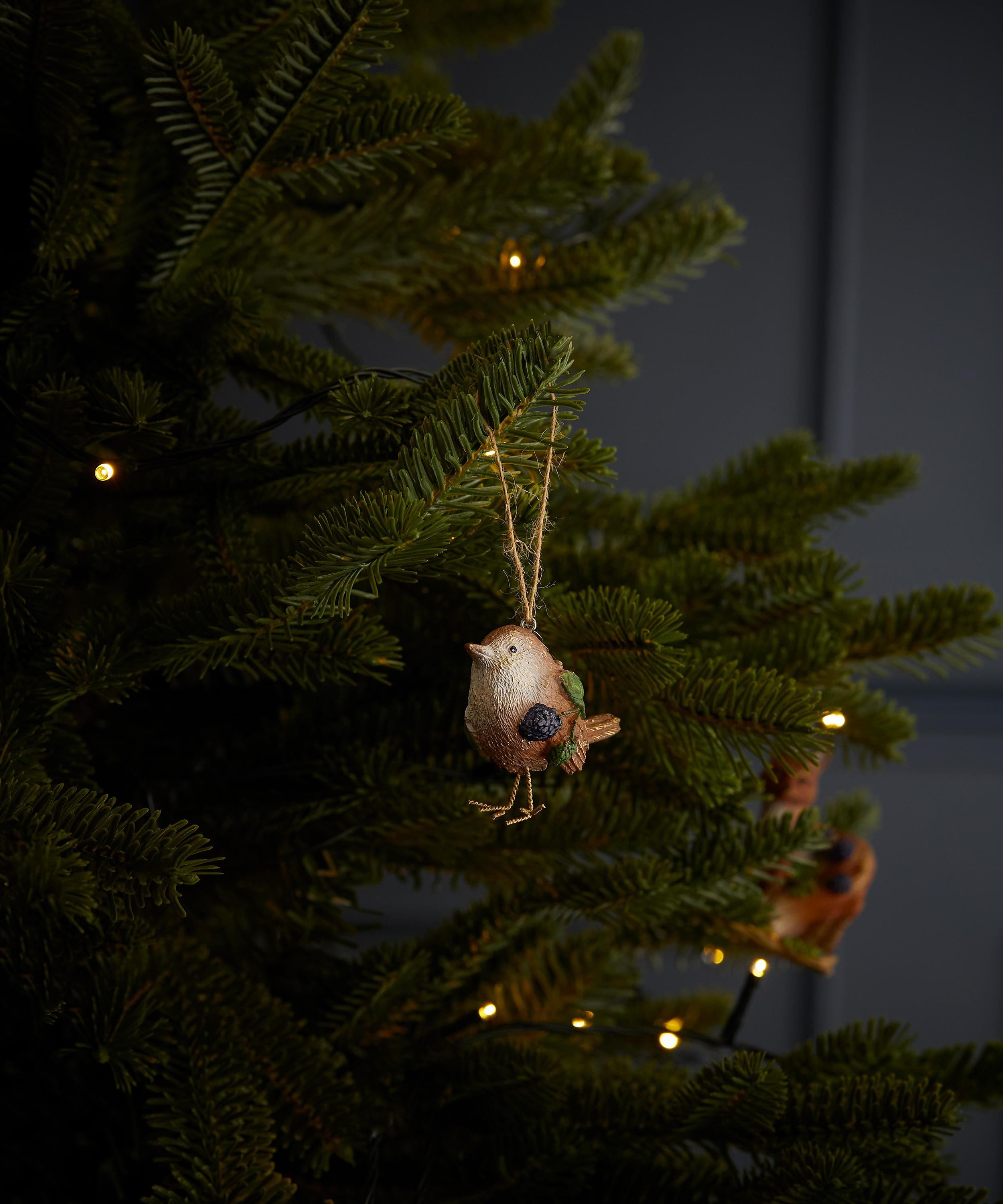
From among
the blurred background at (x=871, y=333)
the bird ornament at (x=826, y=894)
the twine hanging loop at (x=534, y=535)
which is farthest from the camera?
the blurred background at (x=871, y=333)

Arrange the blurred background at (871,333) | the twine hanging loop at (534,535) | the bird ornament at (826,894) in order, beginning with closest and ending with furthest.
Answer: the twine hanging loop at (534,535) < the bird ornament at (826,894) < the blurred background at (871,333)

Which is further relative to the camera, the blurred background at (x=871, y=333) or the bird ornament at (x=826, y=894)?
the blurred background at (x=871, y=333)

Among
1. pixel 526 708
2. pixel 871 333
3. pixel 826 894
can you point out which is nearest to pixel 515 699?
pixel 526 708

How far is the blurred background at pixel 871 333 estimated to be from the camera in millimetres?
942

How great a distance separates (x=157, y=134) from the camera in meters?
0.34

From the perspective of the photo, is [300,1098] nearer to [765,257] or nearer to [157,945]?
[157,945]

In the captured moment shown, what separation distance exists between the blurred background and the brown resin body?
717mm

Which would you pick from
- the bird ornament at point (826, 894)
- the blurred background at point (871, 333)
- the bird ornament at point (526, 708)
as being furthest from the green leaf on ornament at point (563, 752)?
the blurred background at point (871, 333)

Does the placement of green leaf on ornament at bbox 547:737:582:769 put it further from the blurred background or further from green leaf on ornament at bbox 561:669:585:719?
the blurred background

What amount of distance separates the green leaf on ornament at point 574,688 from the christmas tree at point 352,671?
0.02 m

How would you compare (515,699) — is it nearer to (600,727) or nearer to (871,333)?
(600,727)

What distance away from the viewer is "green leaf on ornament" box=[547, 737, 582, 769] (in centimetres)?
27

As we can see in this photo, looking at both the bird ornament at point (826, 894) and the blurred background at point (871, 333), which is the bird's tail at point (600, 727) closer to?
the bird ornament at point (826, 894)

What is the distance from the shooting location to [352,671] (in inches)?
11.5
